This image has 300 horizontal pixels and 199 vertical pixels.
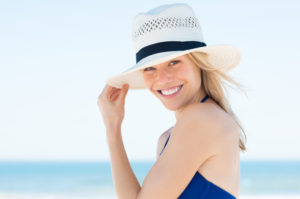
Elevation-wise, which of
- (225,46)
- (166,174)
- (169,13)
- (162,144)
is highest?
(169,13)

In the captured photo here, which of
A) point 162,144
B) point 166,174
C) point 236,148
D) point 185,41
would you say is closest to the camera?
point 166,174

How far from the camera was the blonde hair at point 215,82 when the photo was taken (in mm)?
2504

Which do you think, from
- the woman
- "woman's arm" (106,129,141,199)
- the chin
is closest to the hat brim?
the woman

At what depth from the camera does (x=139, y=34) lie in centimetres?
257

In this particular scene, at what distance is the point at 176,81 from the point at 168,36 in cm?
26

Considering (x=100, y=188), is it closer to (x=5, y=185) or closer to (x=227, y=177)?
(x=5, y=185)

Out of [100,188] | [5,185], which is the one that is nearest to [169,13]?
[100,188]

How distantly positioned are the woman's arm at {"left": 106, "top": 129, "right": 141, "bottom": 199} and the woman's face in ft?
1.25

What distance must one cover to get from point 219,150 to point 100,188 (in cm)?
2287

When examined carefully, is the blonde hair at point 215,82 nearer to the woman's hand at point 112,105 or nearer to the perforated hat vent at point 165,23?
the perforated hat vent at point 165,23

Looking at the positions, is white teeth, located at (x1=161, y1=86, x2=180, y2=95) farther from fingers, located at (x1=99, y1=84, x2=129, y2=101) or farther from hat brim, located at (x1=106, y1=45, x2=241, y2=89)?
fingers, located at (x1=99, y1=84, x2=129, y2=101)

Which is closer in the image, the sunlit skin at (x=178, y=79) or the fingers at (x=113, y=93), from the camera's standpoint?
the sunlit skin at (x=178, y=79)

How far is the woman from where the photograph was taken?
7.10ft

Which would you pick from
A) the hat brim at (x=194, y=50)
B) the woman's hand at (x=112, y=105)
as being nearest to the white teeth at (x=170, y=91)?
the hat brim at (x=194, y=50)
